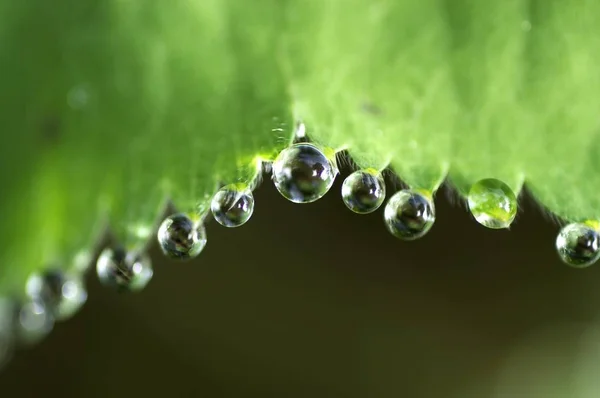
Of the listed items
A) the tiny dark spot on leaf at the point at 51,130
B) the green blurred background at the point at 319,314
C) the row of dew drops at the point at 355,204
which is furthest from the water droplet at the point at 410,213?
the green blurred background at the point at 319,314

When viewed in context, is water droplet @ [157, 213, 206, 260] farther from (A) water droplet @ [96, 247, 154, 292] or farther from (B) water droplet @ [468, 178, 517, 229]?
Result: (B) water droplet @ [468, 178, 517, 229]

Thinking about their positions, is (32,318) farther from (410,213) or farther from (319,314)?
(319,314)

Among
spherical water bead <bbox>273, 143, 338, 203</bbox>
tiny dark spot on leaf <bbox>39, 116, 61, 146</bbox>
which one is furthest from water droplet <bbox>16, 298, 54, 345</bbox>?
spherical water bead <bbox>273, 143, 338, 203</bbox>

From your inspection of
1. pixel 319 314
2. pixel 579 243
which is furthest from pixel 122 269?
pixel 319 314

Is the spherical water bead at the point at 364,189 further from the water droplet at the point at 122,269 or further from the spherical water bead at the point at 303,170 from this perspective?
the water droplet at the point at 122,269

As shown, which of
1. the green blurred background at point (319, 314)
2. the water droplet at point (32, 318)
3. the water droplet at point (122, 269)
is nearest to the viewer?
the water droplet at point (122, 269)

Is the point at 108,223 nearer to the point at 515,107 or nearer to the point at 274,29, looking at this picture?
the point at 274,29

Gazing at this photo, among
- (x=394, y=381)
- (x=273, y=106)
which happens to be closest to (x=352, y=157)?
(x=273, y=106)
